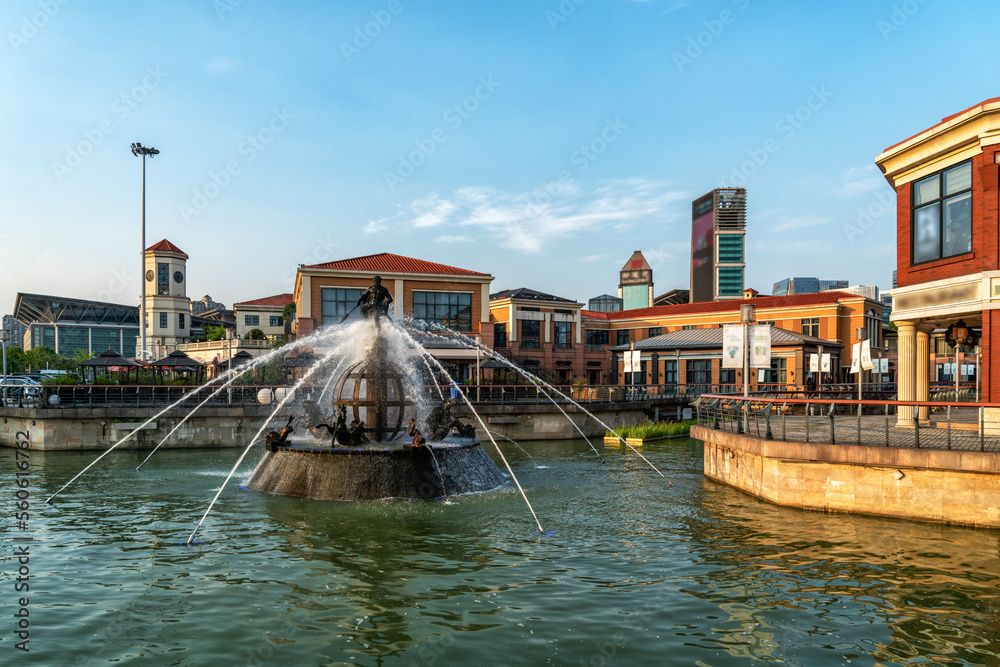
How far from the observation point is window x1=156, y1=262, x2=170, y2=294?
96.7m

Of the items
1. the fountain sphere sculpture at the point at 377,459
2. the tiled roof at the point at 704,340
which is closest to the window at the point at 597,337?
the tiled roof at the point at 704,340

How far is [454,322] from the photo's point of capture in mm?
57031

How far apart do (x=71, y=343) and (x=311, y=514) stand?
14353 cm

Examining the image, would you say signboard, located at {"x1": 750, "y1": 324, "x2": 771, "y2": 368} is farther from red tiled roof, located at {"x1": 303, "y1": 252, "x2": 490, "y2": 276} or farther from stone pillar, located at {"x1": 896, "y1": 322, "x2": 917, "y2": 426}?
red tiled roof, located at {"x1": 303, "y1": 252, "x2": 490, "y2": 276}

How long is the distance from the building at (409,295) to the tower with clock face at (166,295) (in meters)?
50.5

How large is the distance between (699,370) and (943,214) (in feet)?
148

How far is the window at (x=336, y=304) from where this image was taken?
53812 mm

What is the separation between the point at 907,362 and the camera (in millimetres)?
21188

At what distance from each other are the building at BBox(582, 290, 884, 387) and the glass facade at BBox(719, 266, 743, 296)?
10195 cm

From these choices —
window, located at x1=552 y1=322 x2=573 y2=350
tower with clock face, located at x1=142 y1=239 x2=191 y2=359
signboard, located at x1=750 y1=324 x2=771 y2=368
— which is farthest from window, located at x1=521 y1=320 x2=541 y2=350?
tower with clock face, located at x1=142 y1=239 x2=191 y2=359

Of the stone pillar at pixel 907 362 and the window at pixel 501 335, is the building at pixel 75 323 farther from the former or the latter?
the stone pillar at pixel 907 362

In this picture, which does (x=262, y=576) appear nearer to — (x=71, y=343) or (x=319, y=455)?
(x=319, y=455)

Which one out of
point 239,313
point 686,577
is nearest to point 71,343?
point 239,313

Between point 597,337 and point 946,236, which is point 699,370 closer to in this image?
point 597,337
